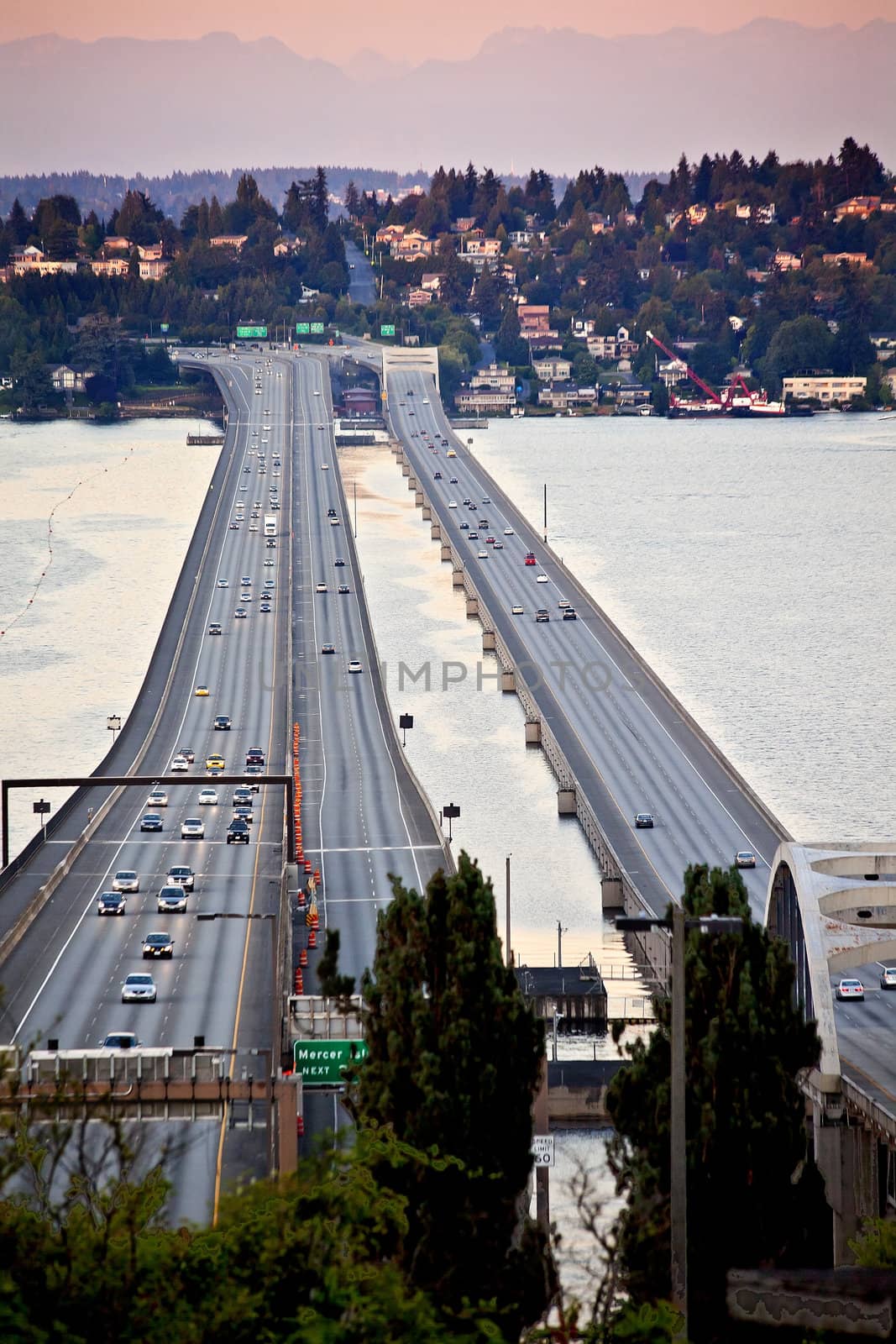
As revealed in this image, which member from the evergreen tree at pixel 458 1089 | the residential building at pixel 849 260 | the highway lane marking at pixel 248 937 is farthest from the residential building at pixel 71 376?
the evergreen tree at pixel 458 1089

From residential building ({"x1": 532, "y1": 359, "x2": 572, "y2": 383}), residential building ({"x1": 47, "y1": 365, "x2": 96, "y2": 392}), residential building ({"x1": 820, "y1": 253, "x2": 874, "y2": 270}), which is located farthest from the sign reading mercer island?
residential building ({"x1": 820, "y1": 253, "x2": 874, "y2": 270})

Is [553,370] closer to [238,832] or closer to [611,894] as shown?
[238,832]

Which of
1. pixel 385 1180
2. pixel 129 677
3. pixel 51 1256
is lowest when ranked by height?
pixel 129 677

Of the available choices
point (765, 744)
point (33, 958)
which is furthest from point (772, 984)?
point (765, 744)

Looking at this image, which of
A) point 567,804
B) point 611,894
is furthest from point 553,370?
point 611,894

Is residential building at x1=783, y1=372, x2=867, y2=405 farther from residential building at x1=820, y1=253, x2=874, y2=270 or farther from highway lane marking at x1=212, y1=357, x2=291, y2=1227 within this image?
highway lane marking at x1=212, y1=357, x2=291, y2=1227

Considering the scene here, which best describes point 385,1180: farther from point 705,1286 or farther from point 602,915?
point 602,915
